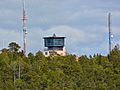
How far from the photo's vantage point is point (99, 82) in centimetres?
8275

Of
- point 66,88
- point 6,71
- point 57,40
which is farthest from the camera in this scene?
point 57,40

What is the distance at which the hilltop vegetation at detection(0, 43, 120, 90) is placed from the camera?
81.0 m

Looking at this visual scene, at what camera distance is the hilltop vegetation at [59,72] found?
81.0 meters

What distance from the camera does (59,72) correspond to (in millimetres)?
82438

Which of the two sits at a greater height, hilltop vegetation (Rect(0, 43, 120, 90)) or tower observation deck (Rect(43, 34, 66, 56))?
tower observation deck (Rect(43, 34, 66, 56))

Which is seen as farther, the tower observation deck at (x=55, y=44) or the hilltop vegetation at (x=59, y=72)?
the tower observation deck at (x=55, y=44)

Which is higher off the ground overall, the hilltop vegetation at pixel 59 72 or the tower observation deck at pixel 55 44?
the tower observation deck at pixel 55 44

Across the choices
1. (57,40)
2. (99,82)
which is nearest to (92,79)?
(99,82)

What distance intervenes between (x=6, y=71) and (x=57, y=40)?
59.3m

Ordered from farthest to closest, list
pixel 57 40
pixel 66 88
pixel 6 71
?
pixel 57 40 → pixel 6 71 → pixel 66 88

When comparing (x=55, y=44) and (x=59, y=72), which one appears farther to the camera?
(x=55, y=44)

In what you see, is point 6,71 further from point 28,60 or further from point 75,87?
point 75,87

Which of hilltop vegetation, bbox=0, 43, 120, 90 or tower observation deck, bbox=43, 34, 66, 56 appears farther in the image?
tower observation deck, bbox=43, 34, 66, 56

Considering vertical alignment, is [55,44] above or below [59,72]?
above
